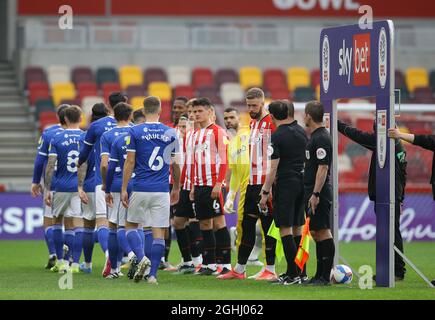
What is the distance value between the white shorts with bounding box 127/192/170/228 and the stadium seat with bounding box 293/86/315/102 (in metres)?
16.2

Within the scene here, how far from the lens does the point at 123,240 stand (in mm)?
15359

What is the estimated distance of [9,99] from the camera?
3091cm

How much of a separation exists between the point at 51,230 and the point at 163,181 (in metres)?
3.62

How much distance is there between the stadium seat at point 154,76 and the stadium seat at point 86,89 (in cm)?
149

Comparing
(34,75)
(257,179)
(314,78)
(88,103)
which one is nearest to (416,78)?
(314,78)

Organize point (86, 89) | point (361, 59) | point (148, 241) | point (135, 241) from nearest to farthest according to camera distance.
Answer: point (361, 59), point (148, 241), point (135, 241), point (86, 89)

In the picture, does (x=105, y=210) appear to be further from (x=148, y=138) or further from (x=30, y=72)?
(x=30, y=72)

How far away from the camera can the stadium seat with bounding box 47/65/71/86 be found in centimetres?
3062

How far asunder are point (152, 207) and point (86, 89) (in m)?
16.5

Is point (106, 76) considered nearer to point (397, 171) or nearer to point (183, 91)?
point (183, 91)

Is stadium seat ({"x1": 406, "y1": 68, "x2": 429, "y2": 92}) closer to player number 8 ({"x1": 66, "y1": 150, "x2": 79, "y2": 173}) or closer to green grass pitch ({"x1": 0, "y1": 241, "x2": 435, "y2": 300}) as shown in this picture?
green grass pitch ({"x1": 0, "y1": 241, "x2": 435, "y2": 300})

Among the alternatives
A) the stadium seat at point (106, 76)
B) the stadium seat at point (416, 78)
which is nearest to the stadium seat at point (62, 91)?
the stadium seat at point (106, 76)

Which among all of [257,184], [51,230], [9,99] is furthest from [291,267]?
[9,99]

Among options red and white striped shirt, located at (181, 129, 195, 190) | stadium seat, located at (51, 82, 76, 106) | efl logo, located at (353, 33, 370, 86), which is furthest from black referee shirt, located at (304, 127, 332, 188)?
stadium seat, located at (51, 82, 76, 106)
